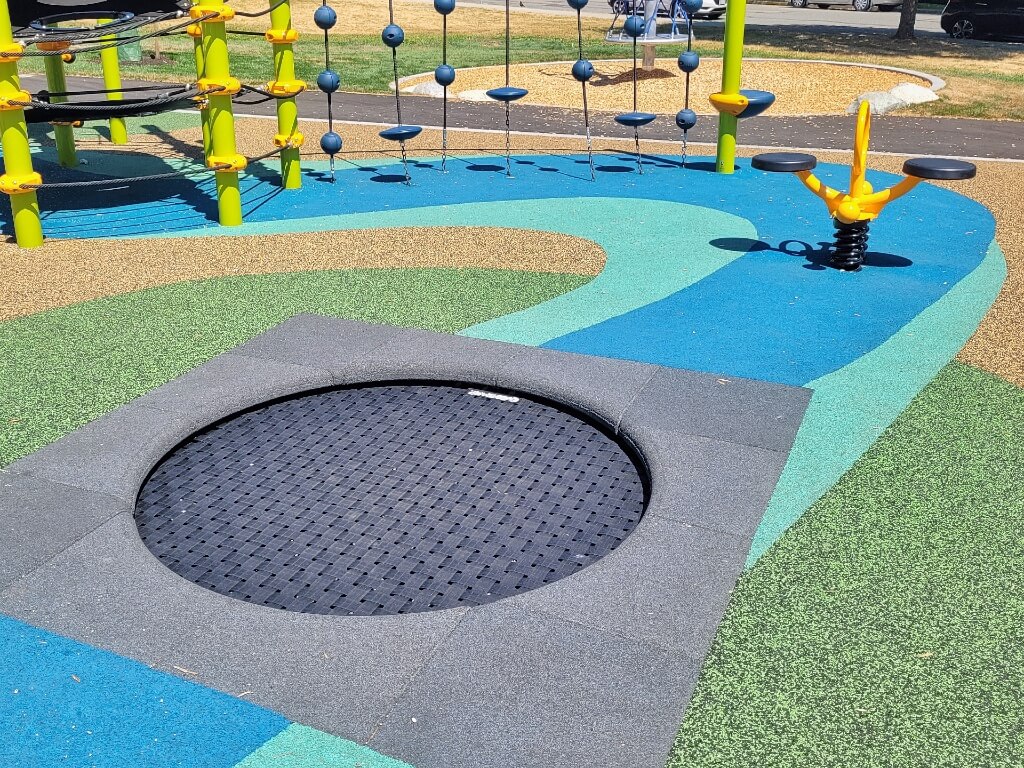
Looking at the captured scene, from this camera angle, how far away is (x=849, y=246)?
885cm

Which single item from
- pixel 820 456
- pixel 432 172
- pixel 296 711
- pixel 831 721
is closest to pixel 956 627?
pixel 831 721

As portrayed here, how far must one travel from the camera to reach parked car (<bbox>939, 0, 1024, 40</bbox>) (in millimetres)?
27969

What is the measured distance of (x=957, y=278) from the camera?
28.9 ft

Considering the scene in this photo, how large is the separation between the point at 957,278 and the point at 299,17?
82.7 feet

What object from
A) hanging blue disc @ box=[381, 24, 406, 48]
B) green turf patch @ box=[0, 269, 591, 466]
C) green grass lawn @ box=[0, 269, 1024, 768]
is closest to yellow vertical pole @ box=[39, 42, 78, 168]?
hanging blue disc @ box=[381, 24, 406, 48]

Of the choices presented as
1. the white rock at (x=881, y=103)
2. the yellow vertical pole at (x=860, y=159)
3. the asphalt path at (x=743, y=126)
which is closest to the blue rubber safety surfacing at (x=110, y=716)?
the yellow vertical pole at (x=860, y=159)

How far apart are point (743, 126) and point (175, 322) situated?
435 inches

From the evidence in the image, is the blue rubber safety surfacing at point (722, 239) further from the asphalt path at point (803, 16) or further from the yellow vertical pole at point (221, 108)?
the asphalt path at point (803, 16)

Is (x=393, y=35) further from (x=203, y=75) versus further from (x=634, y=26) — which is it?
(x=634, y=26)

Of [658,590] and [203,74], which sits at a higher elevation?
[203,74]

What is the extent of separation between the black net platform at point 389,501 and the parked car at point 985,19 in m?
26.9

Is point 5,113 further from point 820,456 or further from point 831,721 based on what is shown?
point 831,721

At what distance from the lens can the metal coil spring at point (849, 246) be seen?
8773mm

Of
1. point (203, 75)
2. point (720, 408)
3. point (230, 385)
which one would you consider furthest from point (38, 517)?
point (203, 75)
